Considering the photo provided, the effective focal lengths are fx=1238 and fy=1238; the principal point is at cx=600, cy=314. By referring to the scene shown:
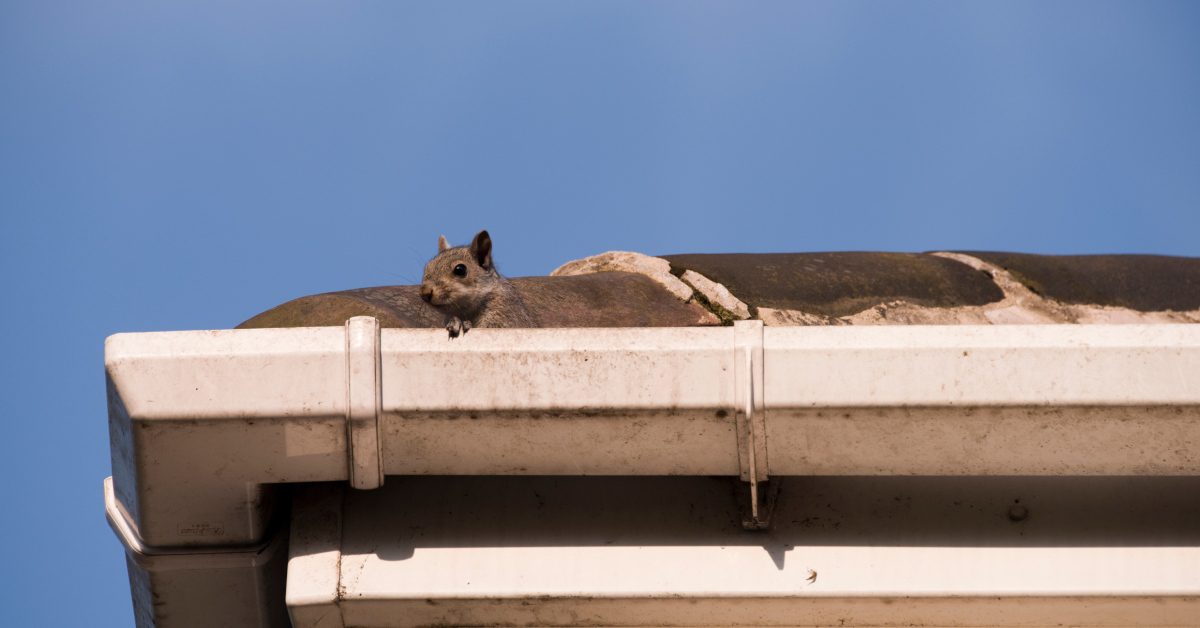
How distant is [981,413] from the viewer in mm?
2463

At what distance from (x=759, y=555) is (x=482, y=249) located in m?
1.83

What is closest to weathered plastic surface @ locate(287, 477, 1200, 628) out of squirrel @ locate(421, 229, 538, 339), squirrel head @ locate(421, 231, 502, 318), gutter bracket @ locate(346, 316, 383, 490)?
gutter bracket @ locate(346, 316, 383, 490)

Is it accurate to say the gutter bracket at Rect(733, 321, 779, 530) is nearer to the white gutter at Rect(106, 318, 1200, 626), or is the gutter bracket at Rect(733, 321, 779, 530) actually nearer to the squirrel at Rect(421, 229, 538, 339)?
the white gutter at Rect(106, 318, 1200, 626)

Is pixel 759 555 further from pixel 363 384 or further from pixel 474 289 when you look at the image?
pixel 474 289

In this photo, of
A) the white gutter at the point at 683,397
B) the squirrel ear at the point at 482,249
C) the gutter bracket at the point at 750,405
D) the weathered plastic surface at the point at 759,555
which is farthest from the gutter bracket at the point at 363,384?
the squirrel ear at the point at 482,249

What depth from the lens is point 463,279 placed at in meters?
3.98

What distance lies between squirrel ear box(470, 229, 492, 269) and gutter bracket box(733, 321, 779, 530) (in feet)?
5.72

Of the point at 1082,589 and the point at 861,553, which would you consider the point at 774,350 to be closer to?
the point at 861,553

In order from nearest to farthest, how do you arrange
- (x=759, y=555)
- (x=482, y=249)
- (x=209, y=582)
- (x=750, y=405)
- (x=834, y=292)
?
(x=750, y=405) → (x=759, y=555) → (x=209, y=582) → (x=834, y=292) → (x=482, y=249)

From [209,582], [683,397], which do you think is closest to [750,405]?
[683,397]

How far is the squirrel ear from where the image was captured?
4.12 m

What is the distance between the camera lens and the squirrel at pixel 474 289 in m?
3.75

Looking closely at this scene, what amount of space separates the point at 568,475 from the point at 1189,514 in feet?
4.38

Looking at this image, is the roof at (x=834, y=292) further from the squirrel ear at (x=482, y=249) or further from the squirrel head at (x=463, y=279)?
the squirrel ear at (x=482, y=249)
